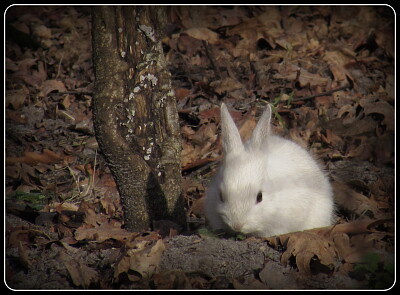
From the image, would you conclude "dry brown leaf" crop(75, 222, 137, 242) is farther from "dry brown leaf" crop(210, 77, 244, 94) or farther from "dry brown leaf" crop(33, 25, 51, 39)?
"dry brown leaf" crop(33, 25, 51, 39)

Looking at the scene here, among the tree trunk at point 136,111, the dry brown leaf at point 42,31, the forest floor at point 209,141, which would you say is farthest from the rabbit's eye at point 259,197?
the dry brown leaf at point 42,31

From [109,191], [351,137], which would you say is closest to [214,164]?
[109,191]

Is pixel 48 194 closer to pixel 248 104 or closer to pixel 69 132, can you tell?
pixel 69 132

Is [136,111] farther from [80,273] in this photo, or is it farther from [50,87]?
[50,87]

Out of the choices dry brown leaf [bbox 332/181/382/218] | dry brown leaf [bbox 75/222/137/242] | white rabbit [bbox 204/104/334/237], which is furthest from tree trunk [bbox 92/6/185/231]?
dry brown leaf [bbox 332/181/382/218]

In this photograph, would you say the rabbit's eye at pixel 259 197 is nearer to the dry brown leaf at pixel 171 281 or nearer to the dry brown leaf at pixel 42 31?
the dry brown leaf at pixel 171 281

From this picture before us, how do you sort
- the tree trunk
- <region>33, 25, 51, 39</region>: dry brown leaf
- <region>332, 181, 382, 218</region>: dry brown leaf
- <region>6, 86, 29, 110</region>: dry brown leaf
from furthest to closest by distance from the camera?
<region>33, 25, 51, 39</region>: dry brown leaf < <region>6, 86, 29, 110</region>: dry brown leaf < <region>332, 181, 382, 218</region>: dry brown leaf < the tree trunk
